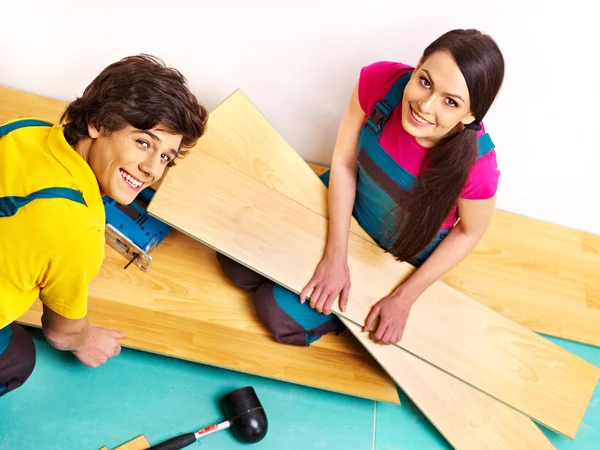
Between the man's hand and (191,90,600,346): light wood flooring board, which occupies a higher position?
(191,90,600,346): light wood flooring board

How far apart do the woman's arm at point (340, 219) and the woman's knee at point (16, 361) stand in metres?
0.75

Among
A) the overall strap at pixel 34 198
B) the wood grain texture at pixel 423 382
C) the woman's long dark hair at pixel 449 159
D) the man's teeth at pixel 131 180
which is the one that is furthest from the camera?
the wood grain texture at pixel 423 382

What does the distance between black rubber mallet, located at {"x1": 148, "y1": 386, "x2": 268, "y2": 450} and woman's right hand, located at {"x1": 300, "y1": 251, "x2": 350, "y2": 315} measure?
1.04 ft

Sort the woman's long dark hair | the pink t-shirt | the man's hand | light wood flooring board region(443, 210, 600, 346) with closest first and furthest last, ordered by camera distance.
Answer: the woman's long dark hair, the man's hand, the pink t-shirt, light wood flooring board region(443, 210, 600, 346)

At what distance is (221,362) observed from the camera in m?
1.87

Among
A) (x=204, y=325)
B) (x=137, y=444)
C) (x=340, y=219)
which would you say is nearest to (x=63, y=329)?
(x=137, y=444)

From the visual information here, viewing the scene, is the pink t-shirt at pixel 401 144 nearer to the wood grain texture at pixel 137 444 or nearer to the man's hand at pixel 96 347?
the man's hand at pixel 96 347

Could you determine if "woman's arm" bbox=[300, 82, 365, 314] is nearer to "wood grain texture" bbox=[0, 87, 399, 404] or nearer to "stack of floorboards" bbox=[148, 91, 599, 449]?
"stack of floorboards" bbox=[148, 91, 599, 449]

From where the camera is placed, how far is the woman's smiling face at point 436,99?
4.98 feet

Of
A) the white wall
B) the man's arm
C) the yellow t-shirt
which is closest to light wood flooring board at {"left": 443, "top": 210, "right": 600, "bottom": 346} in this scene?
the white wall

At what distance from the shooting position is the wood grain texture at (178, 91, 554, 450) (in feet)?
6.29

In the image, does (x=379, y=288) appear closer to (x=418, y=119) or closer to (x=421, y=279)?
(x=421, y=279)

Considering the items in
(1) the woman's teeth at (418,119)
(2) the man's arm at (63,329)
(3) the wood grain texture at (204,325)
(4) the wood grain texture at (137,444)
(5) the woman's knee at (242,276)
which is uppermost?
(1) the woman's teeth at (418,119)

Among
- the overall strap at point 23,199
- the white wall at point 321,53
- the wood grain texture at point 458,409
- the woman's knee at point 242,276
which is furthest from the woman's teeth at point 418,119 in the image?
the overall strap at point 23,199
